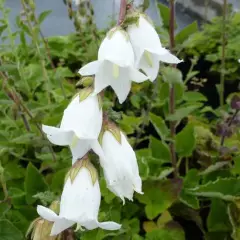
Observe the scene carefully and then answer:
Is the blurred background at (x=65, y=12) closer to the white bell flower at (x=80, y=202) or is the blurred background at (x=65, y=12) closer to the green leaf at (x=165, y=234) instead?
the green leaf at (x=165, y=234)

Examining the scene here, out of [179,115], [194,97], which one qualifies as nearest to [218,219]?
[179,115]

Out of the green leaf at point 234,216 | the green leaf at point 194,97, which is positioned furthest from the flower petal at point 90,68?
the green leaf at point 194,97

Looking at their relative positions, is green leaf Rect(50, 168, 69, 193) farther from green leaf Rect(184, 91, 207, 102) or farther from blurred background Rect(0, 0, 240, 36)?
blurred background Rect(0, 0, 240, 36)

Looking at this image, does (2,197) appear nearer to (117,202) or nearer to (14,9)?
(117,202)

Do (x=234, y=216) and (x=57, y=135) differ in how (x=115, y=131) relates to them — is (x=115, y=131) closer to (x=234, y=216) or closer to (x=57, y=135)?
(x=57, y=135)

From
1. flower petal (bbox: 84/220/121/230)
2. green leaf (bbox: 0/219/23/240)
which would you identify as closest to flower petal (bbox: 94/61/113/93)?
flower petal (bbox: 84/220/121/230)

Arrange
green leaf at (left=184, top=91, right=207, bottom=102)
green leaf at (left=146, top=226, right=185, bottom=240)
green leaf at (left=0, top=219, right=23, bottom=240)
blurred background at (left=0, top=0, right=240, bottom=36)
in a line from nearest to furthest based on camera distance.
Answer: green leaf at (left=0, top=219, right=23, bottom=240)
green leaf at (left=146, top=226, right=185, bottom=240)
green leaf at (left=184, top=91, right=207, bottom=102)
blurred background at (left=0, top=0, right=240, bottom=36)
